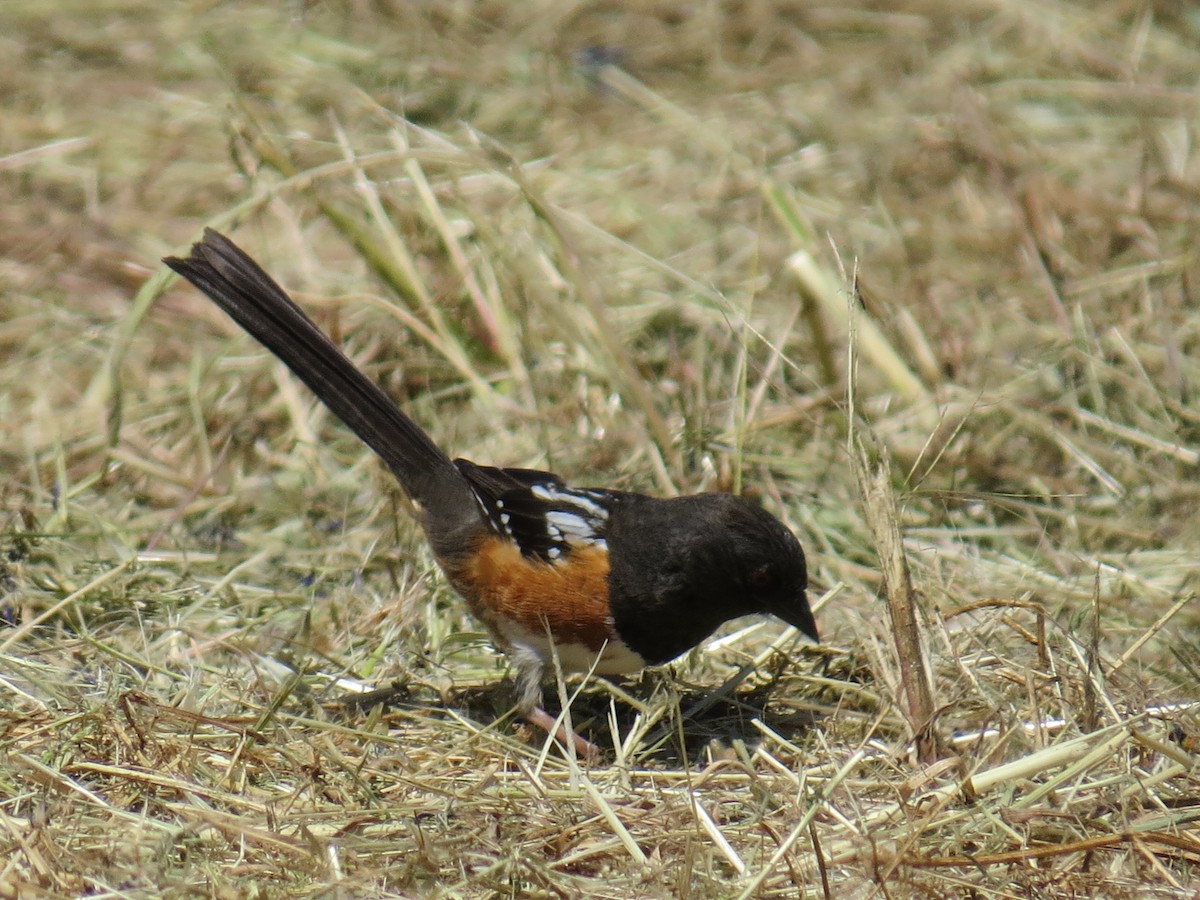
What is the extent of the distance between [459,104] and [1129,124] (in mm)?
2670

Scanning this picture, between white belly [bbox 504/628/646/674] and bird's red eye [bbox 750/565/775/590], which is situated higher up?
bird's red eye [bbox 750/565/775/590]

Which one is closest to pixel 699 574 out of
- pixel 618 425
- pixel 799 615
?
pixel 799 615

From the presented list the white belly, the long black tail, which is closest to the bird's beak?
the white belly

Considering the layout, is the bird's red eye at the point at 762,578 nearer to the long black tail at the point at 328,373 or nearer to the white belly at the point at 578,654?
the white belly at the point at 578,654

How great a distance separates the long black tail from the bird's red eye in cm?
68

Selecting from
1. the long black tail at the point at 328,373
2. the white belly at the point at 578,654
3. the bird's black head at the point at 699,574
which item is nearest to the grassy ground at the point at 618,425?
the white belly at the point at 578,654

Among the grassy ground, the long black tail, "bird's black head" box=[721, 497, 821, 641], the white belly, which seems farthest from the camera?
the long black tail

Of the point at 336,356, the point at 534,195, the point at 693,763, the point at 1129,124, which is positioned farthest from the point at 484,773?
the point at 1129,124

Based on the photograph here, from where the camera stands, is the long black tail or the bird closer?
the bird

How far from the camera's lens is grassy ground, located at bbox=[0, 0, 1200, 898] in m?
2.34

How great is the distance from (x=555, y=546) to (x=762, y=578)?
18.3 inches

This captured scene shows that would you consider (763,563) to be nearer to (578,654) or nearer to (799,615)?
(799,615)

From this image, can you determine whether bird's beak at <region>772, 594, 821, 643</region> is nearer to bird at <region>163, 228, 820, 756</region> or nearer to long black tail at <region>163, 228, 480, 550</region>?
bird at <region>163, 228, 820, 756</region>

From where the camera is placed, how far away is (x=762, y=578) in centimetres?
266
